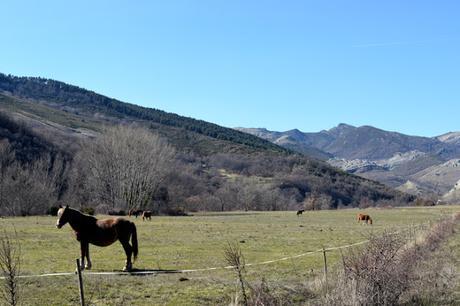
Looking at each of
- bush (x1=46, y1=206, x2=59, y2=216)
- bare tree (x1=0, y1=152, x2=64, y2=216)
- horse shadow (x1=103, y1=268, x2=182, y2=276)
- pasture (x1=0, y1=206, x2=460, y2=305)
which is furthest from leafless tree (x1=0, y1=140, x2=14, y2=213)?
horse shadow (x1=103, y1=268, x2=182, y2=276)

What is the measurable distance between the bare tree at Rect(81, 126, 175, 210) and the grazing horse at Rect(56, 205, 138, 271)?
6977cm

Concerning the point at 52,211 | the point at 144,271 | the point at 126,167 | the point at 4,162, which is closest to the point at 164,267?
the point at 144,271

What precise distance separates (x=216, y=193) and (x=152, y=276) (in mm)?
135261

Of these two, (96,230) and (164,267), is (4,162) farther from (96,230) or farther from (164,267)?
(96,230)

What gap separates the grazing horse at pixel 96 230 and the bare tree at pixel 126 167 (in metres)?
69.8

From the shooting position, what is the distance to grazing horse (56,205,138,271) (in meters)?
21.6

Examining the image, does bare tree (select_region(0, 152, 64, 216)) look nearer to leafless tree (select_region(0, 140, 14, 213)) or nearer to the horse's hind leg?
leafless tree (select_region(0, 140, 14, 213))

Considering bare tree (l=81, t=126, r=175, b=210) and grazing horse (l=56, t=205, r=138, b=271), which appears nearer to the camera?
grazing horse (l=56, t=205, r=138, b=271)

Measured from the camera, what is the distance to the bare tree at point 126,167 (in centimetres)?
9312

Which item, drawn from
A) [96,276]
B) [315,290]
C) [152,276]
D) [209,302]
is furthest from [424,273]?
[96,276]

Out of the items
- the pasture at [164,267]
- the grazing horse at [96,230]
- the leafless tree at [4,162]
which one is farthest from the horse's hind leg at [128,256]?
the leafless tree at [4,162]

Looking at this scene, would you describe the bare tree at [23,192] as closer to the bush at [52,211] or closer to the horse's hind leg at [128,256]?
the bush at [52,211]

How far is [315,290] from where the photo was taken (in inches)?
727

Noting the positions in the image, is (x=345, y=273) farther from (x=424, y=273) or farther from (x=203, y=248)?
(x=203, y=248)
